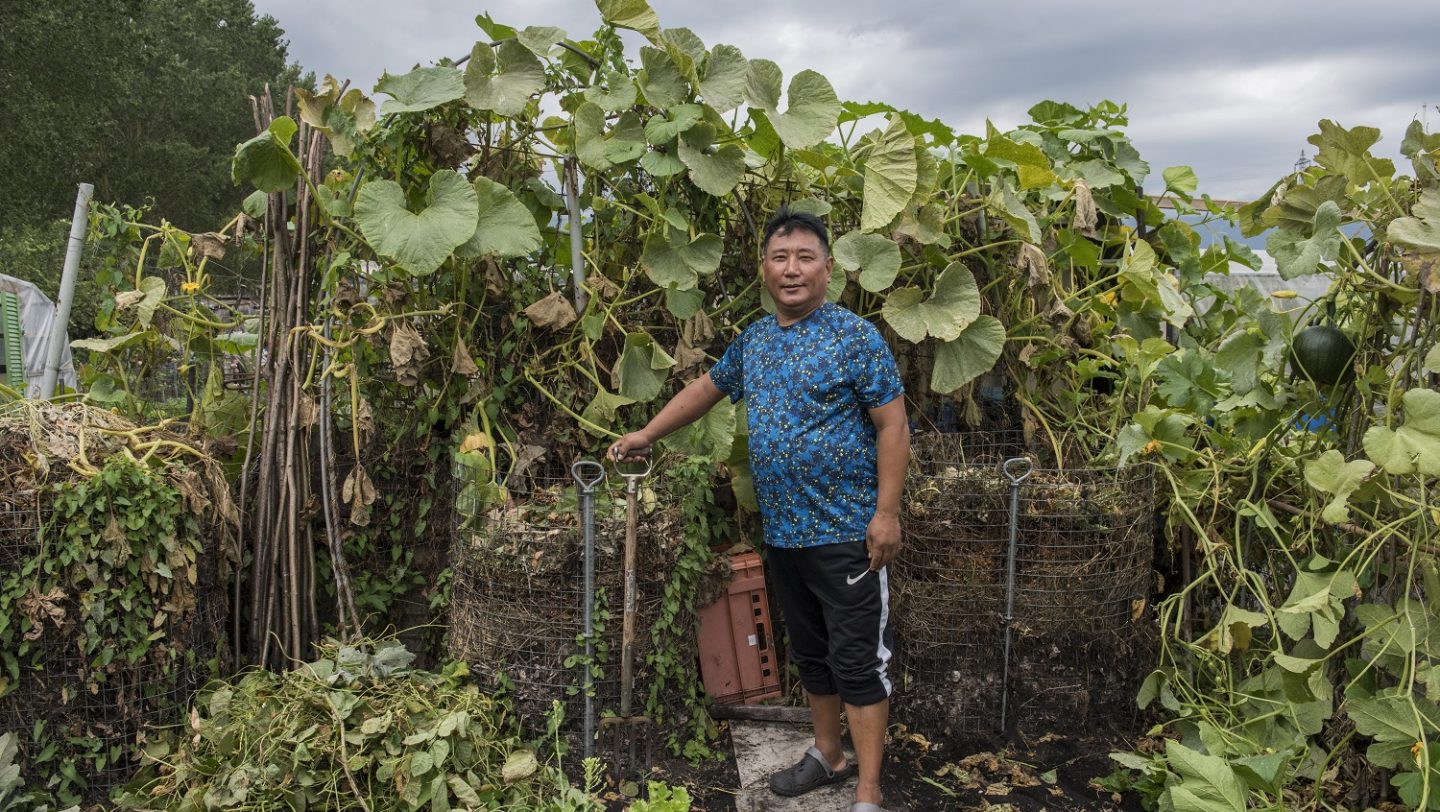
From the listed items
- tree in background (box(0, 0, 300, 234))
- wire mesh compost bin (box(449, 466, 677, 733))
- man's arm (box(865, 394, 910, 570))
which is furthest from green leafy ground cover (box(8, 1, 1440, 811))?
tree in background (box(0, 0, 300, 234))

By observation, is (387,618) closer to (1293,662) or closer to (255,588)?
(255,588)

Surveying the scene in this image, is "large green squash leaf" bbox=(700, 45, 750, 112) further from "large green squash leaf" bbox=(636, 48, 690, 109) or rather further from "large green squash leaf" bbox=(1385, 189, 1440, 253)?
"large green squash leaf" bbox=(1385, 189, 1440, 253)

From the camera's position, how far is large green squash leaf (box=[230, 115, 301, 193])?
2584 mm

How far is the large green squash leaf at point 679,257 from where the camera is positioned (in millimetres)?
2744

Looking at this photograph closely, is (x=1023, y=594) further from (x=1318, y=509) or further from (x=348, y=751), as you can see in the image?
(x=348, y=751)

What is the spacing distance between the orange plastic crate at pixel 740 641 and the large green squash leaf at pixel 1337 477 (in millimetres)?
1476

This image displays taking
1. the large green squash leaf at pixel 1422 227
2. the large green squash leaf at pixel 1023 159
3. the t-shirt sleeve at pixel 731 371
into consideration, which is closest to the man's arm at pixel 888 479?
the t-shirt sleeve at pixel 731 371

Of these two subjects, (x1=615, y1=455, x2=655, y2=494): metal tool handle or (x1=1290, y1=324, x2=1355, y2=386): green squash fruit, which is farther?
(x1=615, y1=455, x2=655, y2=494): metal tool handle

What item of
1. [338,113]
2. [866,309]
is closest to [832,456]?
[866,309]

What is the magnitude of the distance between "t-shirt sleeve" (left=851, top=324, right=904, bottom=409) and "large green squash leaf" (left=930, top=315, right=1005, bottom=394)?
0.65 metres

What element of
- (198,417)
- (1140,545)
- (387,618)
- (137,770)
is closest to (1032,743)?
(1140,545)

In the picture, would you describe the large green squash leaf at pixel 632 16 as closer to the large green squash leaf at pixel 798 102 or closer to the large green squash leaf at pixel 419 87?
the large green squash leaf at pixel 798 102

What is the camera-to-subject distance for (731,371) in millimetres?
2439

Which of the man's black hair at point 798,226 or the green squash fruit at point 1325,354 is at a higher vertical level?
the man's black hair at point 798,226
